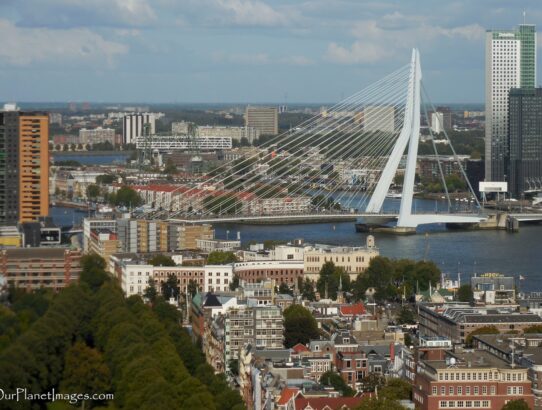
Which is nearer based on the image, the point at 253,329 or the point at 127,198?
the point at 253,329

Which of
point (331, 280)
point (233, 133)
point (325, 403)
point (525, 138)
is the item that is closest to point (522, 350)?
point (325, 403)

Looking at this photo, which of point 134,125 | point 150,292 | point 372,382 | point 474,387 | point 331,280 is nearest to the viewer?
point 474,387

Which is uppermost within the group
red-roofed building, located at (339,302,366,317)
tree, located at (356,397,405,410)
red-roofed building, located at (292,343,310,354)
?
red-roofed building, located at (339,302,366,317)

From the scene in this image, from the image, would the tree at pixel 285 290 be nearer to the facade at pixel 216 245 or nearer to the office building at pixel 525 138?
the facade at pixel 216 245

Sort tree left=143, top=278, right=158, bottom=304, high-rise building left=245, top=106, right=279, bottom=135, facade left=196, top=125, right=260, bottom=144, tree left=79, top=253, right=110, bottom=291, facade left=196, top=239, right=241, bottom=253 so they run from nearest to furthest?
1. tree left=79, top=253, right=110, bottom=291
2. tree left=143, top=278, right=158, bottom=304
3. facade left=196, top=239, right=241, bottom=253
4. facade left=196, top=125, right=260, bottom=144
5. high-rise building left=245, top=106, right=279, bottom=135

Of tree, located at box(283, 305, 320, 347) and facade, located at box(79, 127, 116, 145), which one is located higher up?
facade, located at box(79, 127, 116, 145)

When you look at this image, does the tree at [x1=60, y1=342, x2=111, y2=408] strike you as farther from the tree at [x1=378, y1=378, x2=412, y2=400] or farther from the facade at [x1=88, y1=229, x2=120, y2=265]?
the facade at [x1=88, y1=229, x2=120, y2=265]

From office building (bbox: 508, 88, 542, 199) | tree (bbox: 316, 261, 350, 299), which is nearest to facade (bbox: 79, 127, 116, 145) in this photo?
office building (bbox: 508, 88, 542, 199)

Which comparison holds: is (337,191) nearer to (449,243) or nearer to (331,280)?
(449,243)
